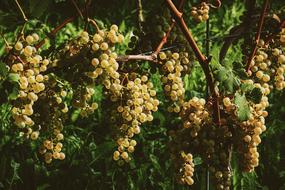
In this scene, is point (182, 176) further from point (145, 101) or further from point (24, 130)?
point (24, 130)

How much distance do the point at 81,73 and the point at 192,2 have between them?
271 centimetres

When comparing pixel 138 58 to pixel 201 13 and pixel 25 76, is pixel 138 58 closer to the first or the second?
pixel 201 13

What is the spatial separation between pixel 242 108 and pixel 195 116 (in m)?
0.13

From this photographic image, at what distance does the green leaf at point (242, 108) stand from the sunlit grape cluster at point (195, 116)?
0.36 feet

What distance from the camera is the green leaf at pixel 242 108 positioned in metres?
1.03

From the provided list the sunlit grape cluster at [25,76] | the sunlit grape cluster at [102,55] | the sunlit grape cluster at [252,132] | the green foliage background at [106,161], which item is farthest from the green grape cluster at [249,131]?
the green foliage background at [106,161]

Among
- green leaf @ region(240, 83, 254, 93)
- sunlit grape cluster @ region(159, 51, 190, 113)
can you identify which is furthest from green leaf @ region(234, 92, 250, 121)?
sunlit grape cluster @ region(159, 51, 190, 113)

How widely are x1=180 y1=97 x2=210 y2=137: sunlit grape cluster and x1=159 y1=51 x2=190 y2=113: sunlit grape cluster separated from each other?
40 millimetres

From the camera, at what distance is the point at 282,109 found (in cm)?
239

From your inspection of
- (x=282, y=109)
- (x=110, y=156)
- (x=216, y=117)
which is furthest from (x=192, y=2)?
(x=216, y=117)

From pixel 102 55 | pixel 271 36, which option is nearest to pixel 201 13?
pixel 271 36

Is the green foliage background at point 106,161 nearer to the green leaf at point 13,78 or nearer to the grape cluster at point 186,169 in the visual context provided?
the grape cluster at point 186,169

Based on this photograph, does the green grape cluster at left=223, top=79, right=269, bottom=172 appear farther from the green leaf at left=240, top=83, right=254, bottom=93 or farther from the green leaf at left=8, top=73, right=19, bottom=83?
the green leaf at left=8, top=73, right=19, bottom=83

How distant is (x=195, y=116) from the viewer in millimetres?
1123
